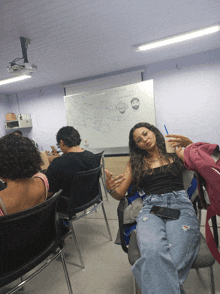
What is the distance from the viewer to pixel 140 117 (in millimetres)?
4383

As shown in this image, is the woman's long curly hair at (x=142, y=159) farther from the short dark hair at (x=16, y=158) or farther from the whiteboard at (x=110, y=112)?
the whiteboard at (x=110, y=112)

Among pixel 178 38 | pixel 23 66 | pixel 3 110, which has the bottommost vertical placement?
pixel 3 110

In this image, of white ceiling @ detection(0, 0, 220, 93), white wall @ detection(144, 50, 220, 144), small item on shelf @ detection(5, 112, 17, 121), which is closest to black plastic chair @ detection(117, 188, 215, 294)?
white ceiling @ detection(0, 0, 220, 93)

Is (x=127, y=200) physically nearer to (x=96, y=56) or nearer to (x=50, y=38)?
(x=50, y=38)

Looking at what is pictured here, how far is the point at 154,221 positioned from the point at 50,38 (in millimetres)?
2803

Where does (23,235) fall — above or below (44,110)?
below

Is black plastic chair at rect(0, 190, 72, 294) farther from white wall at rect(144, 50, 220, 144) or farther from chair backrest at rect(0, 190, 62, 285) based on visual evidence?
white wall at rect(144, 50, 220, 144)

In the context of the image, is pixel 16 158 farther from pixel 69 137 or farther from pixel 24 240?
pixel 69 137

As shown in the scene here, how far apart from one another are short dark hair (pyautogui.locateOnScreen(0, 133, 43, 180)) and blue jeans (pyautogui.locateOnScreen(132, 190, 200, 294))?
2.42 ft

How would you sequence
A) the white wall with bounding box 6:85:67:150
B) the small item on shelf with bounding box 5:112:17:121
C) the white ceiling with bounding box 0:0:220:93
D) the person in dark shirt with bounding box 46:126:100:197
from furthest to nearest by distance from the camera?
1. the small item on shelf with bounding box 5:112:17:121
2. the white wall with bounding box 6:85:67:150
3. the white ceiling with bounding box 0:0:220:93
4. the person in dark shirt with bounding box 46:126:100:197

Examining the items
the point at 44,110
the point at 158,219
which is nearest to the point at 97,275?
the point at 158,219

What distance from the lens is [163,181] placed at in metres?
1.44

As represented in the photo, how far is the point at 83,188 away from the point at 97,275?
696 millimetres

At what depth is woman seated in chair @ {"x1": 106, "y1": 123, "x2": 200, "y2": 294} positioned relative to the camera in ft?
3.05
